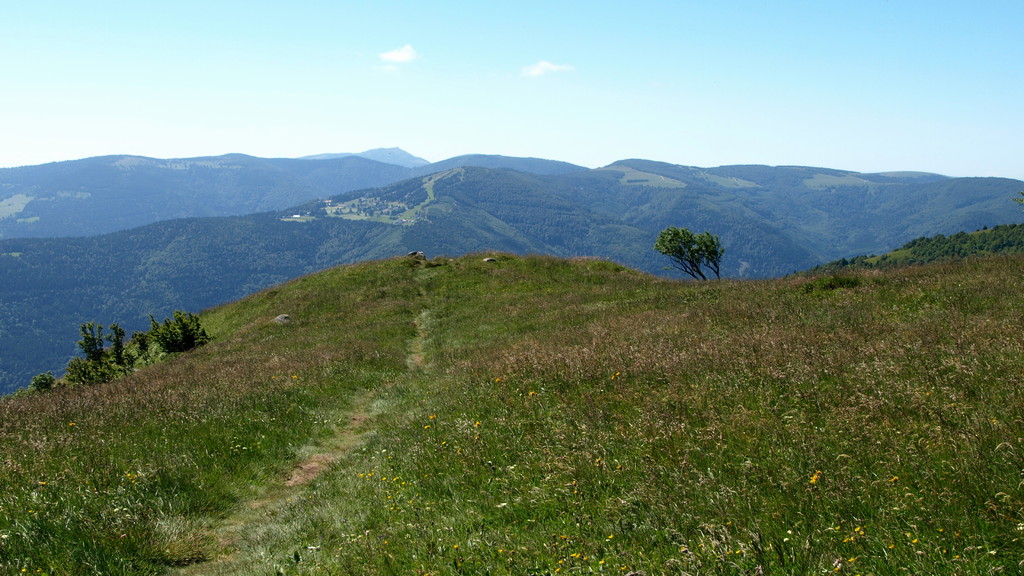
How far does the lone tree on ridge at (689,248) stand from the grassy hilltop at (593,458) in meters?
42.3

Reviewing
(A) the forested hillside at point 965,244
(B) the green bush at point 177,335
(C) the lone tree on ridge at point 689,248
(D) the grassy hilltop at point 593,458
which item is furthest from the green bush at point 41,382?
(A) the forested hillside at point 965,244

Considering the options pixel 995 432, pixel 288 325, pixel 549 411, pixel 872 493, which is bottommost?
pixel 288 325

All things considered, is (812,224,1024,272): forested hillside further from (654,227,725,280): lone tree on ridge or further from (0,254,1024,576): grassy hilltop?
(0,254,1024,576): grassy hilltop

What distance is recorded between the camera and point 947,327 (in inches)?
352

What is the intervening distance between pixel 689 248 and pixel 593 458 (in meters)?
54.9

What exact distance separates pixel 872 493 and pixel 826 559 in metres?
1.13

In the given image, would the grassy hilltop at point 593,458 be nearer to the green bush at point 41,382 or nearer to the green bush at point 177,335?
the green bush at point 177,335

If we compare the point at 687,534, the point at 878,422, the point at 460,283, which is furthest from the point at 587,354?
the point at 460,283

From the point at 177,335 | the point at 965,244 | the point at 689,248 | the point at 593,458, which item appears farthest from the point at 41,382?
the point at 965,244

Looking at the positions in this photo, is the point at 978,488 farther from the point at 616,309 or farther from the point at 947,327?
the point at 616,309

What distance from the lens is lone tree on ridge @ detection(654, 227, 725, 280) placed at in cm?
5638

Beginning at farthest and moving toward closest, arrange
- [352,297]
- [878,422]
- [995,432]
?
1. [352,297]
2. [878,422]
3. [995,432]

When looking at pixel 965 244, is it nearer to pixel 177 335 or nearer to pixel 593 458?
pixel 177 335

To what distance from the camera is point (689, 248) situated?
5725cm
